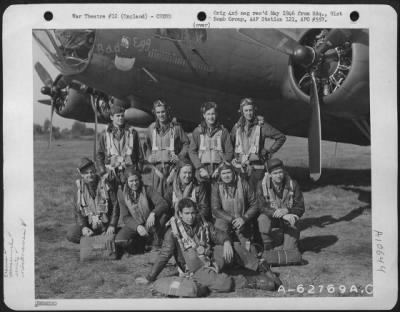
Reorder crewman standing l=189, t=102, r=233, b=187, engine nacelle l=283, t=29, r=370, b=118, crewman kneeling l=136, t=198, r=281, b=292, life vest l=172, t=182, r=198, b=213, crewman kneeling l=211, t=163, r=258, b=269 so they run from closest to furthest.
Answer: crewman kneeling l=136, t=198, r=281, b=292 → crewman kneeling l=211, t=163, r=258, b=269 → life vest l=172, t=182, r=198, b=213 → crewman standing l=189, t=102, r=233, b=187 → engine nacelle l=283, t=29, r=370, b=118

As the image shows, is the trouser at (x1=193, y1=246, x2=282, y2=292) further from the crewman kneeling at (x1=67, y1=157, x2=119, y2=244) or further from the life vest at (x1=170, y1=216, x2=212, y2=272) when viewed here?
the crewman kneeling at (x1=67, y1=157, x2=119, y2=244)

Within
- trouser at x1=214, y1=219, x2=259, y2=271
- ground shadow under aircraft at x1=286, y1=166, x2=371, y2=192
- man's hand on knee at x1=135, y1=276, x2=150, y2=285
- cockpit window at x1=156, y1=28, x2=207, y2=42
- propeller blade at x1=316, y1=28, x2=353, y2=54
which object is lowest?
man's hand on knee at x1=135, y1=276, x2=150, y2=285

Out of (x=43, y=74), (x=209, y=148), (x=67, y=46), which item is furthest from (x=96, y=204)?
(x=67, y=46)

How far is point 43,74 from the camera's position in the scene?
16.7ft

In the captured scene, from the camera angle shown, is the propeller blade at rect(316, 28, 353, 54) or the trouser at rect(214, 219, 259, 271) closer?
the trouser at rect(214, 219, 259, 271)

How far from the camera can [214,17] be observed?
4820mm

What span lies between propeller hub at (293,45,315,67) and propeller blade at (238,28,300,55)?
0.17 ft

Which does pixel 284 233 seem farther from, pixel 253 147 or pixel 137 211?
pixel 137 211

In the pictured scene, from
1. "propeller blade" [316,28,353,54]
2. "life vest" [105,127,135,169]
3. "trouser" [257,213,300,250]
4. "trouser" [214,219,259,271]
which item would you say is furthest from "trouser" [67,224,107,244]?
"propeller blade" [316,28,353,54]

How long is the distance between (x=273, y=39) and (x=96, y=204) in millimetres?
2591

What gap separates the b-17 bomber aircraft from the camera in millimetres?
5055

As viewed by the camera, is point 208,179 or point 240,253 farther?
point 208,179

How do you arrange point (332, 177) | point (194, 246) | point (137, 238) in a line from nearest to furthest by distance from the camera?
point (194, 246) → point (137, 238) → point (332, 177)

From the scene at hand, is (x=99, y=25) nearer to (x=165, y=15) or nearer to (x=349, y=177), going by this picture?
(x=165, y=15)
